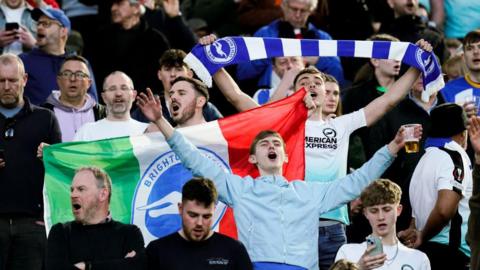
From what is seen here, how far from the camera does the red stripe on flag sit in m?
13.2

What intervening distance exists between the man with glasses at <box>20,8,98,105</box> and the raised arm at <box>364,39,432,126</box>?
338 cm

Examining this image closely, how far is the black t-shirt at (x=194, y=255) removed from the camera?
11367mm

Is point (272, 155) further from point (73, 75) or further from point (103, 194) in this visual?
point (73, 75)

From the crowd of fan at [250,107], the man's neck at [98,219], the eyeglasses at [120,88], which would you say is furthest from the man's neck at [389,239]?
the eyeglasses at [120,88]

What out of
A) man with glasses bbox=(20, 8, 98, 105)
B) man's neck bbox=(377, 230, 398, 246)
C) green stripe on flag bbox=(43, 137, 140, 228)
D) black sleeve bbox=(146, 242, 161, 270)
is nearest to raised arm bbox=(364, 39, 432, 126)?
man's neck bbox=(377, 230, 398, 246)

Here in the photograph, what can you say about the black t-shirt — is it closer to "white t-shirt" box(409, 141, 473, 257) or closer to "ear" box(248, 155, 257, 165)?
"ear" box(248, 155, 257, 165)

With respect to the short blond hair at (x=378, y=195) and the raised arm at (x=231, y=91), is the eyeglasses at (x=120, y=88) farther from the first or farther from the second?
the short blond hair at (x=378, y=195)

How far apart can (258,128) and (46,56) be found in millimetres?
3538

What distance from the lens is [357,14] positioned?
18.8m

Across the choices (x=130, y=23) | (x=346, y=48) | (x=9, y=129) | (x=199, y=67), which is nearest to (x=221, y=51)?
(x=199, y=67)

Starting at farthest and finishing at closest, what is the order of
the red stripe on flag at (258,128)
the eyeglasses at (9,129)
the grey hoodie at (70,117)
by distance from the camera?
1. the grey hoodie at (70,117)
2. the eyeglasses at (9,129)
3. the red stripe on flag at (258,128)

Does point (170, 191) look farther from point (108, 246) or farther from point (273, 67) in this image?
point (273, 67)

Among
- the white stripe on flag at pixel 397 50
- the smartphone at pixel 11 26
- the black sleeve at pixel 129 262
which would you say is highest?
the smartphone at pixel 11 26

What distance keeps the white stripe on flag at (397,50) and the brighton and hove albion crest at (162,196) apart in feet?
6.00
